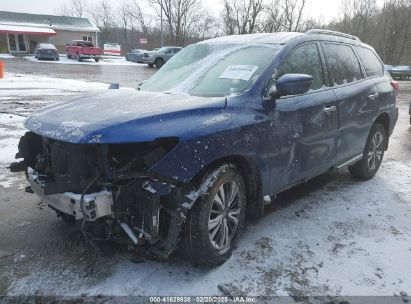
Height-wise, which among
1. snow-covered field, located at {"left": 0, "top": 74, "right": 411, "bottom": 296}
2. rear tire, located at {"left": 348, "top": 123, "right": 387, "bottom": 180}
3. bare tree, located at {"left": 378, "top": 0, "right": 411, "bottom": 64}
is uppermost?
bare tree, located at {"left": 378, "top": 0, "right": 411, "bottom": 64}

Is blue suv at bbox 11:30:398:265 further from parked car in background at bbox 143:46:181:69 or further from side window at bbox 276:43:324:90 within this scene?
parked car in background at bbox 143:46:181:69

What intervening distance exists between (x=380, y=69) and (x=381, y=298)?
388cm

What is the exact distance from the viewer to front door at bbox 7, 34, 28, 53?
49.0 meters

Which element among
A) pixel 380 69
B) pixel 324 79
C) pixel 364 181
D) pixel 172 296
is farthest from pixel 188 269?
pixel 380 69

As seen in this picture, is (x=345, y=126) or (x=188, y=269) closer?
(x=188, y=269)

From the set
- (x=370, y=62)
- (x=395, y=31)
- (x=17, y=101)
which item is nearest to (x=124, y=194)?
(x=370, y=62)

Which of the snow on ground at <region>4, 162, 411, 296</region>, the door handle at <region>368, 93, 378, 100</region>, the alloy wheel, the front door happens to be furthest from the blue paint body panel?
the front door

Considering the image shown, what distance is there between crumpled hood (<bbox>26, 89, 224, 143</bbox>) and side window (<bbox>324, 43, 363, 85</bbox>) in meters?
1.93

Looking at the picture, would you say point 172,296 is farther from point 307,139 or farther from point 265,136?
point 307,139

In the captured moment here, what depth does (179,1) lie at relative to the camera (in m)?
56.8

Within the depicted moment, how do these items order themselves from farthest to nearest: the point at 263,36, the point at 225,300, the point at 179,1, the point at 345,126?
the point at 179,1 < the point at 345,126 < the point at 263,36 < the point at 225,300

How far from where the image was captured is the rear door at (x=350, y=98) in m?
4.58

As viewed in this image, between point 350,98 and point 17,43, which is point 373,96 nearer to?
point 350,98

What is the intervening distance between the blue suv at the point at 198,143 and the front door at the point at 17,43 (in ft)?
168
